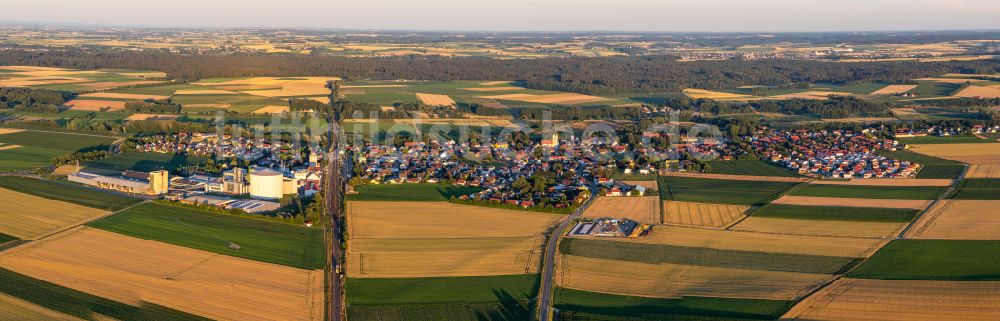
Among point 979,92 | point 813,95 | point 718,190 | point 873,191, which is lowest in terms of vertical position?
point 718,190

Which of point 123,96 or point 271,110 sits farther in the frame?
point 123,96

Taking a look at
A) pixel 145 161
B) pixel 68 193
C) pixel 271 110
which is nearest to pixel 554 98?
pixel 271 110

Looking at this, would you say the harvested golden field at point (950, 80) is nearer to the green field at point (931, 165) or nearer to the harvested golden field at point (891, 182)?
the green field at point (931, 165)

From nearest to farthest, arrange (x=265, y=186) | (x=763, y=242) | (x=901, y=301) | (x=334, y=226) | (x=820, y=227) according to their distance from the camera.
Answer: (x=901, y=301) → (x=763, y=242) → (x=820, y=227) → (x=334, y=226) → (x=265, y=186)

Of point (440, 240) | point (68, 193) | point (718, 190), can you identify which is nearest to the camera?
point (440, 240)

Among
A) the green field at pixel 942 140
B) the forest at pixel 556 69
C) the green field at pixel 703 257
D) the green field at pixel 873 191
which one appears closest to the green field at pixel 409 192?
the green field at pixel 703 257

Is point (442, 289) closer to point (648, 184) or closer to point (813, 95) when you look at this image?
point (648, 184)

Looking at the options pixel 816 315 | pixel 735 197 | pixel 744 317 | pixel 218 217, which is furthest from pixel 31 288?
pixel 735 197

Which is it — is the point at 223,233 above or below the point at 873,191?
below
